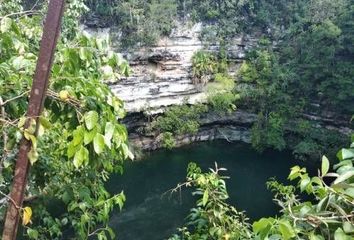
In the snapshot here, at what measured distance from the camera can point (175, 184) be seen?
34.0 feet

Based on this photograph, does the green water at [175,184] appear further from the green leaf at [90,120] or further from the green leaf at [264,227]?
the green leaf at [264,227]

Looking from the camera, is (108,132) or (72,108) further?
(72,108)

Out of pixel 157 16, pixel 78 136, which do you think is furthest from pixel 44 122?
pixel 157 16

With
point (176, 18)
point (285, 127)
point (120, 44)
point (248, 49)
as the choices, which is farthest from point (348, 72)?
point (120, 44)

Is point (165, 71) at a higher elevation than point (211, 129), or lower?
higher

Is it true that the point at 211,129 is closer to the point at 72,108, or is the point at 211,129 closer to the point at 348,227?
the point at 72,108

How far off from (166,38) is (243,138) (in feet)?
14.1

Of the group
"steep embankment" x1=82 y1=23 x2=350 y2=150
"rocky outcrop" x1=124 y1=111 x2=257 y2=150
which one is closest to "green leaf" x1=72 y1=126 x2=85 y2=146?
"steep embankment" x1=82 y1=23 x2=350 y2=150

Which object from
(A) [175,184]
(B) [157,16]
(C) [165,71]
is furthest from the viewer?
(C) [165,71]

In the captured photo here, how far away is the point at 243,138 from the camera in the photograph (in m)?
14.3

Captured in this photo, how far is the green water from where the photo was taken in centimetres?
825

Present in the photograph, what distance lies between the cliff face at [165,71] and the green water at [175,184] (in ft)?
5.66

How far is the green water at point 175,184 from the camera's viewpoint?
8.25 m

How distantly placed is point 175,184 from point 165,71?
15.5 ft
